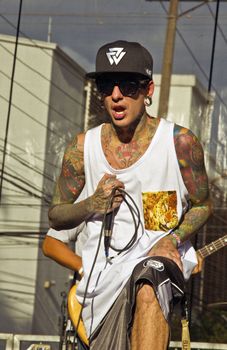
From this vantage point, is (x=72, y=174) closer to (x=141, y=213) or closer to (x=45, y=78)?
(x=141, y=213)

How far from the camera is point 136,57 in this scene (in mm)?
4441

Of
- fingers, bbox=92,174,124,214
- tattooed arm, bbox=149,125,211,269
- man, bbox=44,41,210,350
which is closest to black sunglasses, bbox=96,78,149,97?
man, bbox=44,41,210,350

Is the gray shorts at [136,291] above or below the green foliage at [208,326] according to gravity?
above

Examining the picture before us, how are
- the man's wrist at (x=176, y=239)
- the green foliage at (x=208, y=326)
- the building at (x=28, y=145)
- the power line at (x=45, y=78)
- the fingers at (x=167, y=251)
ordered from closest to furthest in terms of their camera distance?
1. the fingers at (x=167, y=251)
2. the man's wrist at (x=176, y=239)
3. the power line at (x=45, y=78)
4. the building at (x=28, y=145)
5. the green foliage at (x=208, y=326)

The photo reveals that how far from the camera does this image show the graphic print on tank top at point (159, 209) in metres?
4.42

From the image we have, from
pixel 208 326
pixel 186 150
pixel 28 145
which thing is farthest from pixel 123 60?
pixel 208 326

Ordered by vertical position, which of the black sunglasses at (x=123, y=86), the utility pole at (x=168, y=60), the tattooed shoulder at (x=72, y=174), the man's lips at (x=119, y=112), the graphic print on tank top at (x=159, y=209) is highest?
the utility pole at (x=168, y=60)

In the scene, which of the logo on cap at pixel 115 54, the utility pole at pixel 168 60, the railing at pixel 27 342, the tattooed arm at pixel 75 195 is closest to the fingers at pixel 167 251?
the tattooed arm at pixel 75 195

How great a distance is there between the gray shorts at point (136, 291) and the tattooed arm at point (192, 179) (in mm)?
229

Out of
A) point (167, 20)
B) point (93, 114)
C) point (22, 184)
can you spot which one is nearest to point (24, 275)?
point (22, 184)

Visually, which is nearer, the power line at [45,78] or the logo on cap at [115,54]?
the logo on cap at [115,54]

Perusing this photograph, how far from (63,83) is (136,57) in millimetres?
4077

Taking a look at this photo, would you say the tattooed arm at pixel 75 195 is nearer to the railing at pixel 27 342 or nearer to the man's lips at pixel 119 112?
the man's lips at pixel 119 112

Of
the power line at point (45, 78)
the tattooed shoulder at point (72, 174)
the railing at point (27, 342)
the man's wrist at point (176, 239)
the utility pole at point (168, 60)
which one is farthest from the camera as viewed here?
the utility pole at point (168, 60)
